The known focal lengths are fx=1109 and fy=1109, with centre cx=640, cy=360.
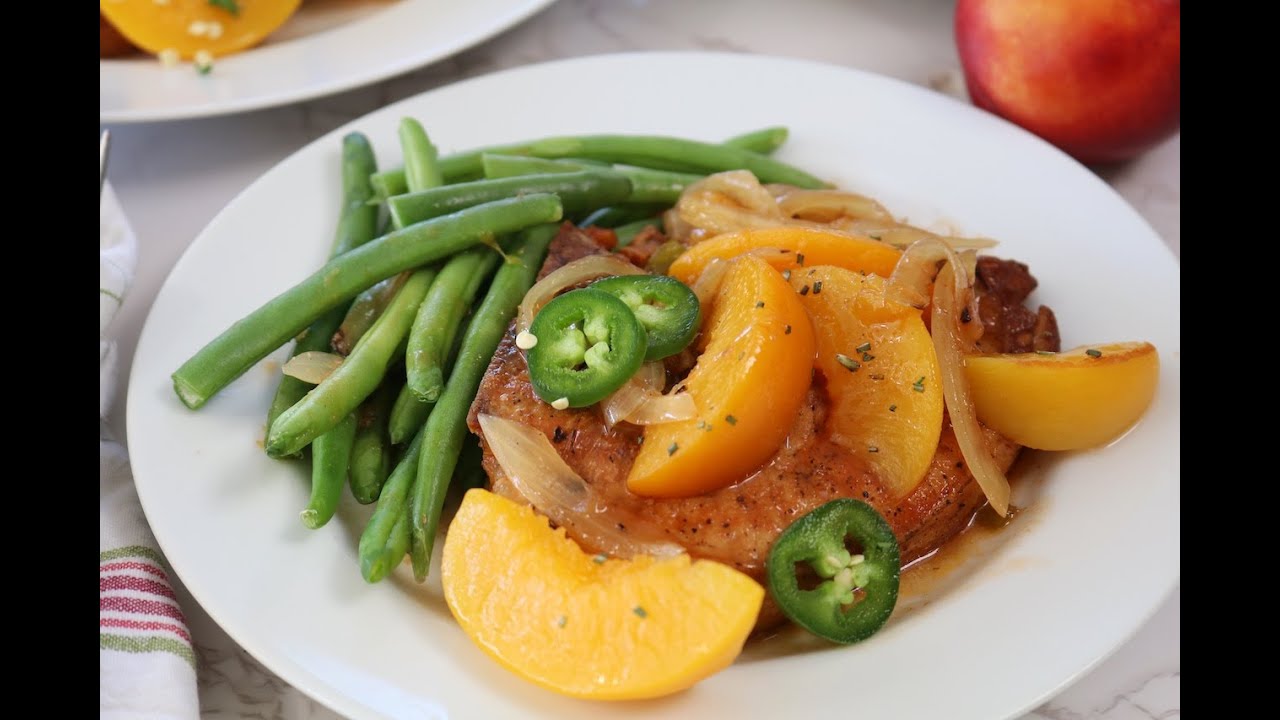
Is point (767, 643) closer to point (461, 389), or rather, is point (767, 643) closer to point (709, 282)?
point (709, 282)

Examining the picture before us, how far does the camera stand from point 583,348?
2.91 meters

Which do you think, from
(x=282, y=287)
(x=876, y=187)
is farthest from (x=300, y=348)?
(x=876, y=187)

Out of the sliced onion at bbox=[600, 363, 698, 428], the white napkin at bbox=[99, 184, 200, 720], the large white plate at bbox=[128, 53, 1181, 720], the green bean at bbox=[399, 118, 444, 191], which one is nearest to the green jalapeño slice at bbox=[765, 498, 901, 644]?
the large white plate at bbox=[128, 53, 1181, 720]

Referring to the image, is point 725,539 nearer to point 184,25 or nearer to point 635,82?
point 635,82

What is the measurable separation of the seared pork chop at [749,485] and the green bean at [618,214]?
951 mm

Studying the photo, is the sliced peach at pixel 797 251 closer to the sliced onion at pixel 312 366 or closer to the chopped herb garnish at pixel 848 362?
the chopped herb garnish at pixel 848 362

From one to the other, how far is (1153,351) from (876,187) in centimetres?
132

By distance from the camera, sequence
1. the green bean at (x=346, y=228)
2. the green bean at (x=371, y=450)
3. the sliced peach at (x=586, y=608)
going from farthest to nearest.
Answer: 1. the green bean at (x=346, y=228)
2. the green bean at (x=371, y=450)
3. the sliced peach at (x=586, y=608)

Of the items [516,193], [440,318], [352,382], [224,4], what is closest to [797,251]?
[516,193]

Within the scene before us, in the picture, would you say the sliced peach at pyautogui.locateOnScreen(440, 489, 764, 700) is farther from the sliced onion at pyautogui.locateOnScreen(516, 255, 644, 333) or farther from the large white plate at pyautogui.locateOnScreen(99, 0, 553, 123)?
the large white plate at pyautogui.locateOnScreen(99, 0, 553, 123)

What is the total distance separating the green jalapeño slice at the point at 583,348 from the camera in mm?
2857

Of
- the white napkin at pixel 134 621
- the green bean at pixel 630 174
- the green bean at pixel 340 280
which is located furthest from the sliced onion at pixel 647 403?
the white napkin at pixel 134 621

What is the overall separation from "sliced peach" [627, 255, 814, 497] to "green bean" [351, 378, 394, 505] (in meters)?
0.79

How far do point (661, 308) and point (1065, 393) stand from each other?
3.75 ft
